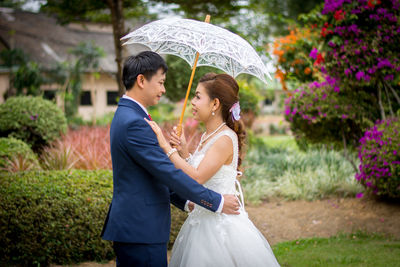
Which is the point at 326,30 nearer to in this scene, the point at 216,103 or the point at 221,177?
the point at 216,103

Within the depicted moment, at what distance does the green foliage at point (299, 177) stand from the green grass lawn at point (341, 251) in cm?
177

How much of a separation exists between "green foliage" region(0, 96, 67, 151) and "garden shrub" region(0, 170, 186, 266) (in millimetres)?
4672

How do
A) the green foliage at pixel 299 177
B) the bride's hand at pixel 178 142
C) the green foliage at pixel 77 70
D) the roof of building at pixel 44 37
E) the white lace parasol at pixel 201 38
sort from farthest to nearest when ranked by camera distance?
1. the roof of building at pixel 44 37
2. the green foliage at pixel 77 70
3. the green foliage at pixel 299 177
4. the bride's hand at pixel 178 142
5. the white lace parasol at pixel 201 38

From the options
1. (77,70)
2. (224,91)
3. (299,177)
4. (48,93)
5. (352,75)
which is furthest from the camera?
(48,93)

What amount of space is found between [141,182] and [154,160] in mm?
209

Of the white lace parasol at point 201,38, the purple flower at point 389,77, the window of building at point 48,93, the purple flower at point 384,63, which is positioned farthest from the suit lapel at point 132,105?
the window of building at point 48,93

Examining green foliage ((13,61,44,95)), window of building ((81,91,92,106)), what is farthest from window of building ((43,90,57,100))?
green foliage ((13,61,44,95))

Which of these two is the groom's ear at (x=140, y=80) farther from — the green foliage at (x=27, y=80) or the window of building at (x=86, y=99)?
the window of building at (x=86, y=99)

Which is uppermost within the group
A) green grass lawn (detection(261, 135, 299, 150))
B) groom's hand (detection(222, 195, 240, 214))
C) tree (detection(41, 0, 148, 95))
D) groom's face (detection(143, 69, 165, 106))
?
tree (detection(41, 0, 148, 95))

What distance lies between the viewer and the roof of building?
20.8 m

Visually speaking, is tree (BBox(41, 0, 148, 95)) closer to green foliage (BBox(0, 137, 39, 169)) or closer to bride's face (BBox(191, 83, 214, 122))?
green foliage (BBox(0, 137, 39, 169))

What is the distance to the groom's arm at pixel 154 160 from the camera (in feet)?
8.00

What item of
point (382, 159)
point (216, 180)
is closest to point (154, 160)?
point (216, 180)

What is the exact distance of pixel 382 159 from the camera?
19.7ft
